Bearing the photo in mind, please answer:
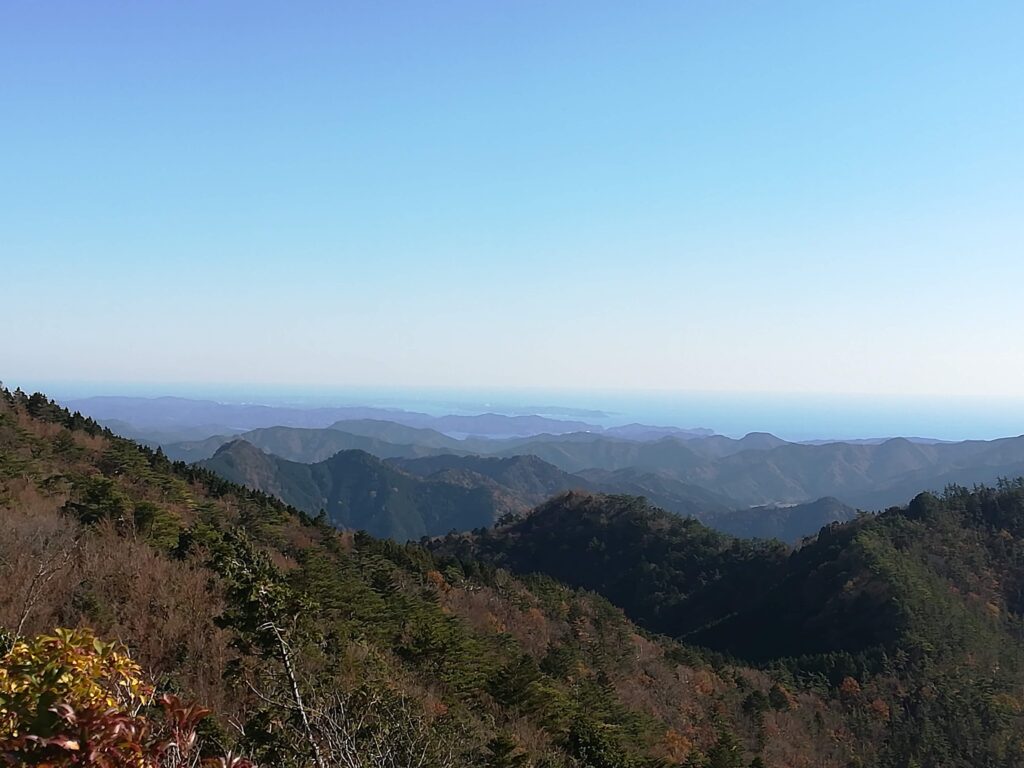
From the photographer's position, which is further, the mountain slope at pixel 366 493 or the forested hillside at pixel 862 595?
the mountain slope at pixel 366 493

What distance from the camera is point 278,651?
8531 mm

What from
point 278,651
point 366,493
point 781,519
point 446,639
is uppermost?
point 278,651

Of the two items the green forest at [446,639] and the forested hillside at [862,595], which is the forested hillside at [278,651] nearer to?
the green forest at [446,639]

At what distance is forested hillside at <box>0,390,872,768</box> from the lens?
7562 mm

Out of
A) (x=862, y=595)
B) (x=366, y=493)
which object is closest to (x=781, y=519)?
(x=366, y=493)

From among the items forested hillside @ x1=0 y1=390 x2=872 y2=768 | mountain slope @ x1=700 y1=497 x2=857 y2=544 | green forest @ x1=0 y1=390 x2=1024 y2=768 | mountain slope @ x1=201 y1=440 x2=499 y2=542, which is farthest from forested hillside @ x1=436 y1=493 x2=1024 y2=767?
mountain slope @ x1=700 y1=497 x2=857 y2=544

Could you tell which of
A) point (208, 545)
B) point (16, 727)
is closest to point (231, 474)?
point (208, 545)

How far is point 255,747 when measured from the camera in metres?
8.39

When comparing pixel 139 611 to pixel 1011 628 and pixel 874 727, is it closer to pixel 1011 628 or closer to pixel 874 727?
pixel 874 727

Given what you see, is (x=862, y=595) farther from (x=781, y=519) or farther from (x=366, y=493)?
(x=366, y=493)

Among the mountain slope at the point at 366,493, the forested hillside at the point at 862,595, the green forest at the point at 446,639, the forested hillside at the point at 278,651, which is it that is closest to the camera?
the forested hillside at the point at 278,651

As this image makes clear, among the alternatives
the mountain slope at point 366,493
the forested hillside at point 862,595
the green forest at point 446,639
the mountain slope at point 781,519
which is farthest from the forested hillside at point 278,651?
the mountain slope at point 781,519

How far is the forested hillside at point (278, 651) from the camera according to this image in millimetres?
7562

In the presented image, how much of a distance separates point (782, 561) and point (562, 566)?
25.3 meters
